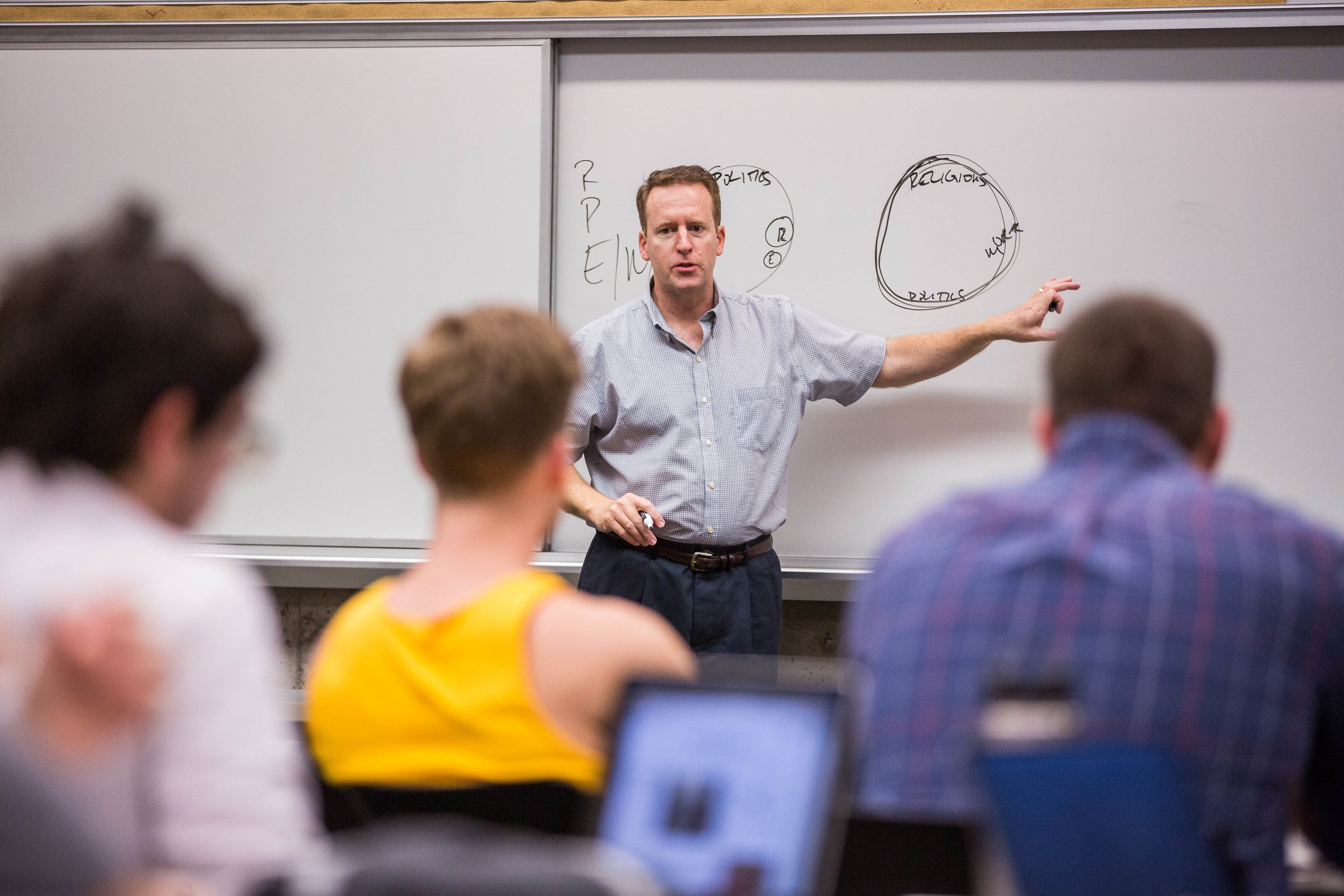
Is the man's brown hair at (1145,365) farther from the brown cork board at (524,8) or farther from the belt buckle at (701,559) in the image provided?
the brown cork board at (524,8)

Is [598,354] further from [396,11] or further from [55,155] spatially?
[55,155]

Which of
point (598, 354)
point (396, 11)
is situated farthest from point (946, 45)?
point (396, 11)

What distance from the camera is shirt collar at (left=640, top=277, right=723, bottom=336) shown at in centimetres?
239

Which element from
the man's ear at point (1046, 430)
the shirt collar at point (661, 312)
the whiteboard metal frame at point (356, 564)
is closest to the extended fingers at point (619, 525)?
the whiteboard metal frame at point (356, 564)

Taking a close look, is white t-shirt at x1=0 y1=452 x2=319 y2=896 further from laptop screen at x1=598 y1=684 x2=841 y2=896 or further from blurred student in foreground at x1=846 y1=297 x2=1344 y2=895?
blurred student in foreground at x1=846 y1=297 x2=1344 y2=895

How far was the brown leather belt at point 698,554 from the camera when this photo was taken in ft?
7.53

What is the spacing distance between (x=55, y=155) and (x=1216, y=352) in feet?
9.10

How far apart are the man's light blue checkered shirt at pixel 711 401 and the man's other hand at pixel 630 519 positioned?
79 millimetres

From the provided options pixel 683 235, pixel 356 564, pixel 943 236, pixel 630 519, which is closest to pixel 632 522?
pixel 630 519

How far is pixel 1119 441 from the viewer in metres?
0.99

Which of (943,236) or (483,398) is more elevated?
(943,236)

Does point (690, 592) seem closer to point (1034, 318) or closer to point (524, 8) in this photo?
point (1034, 318)

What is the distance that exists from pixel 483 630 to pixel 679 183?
1.68m

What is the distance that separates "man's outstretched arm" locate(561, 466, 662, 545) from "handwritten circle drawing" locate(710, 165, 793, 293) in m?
0.62
